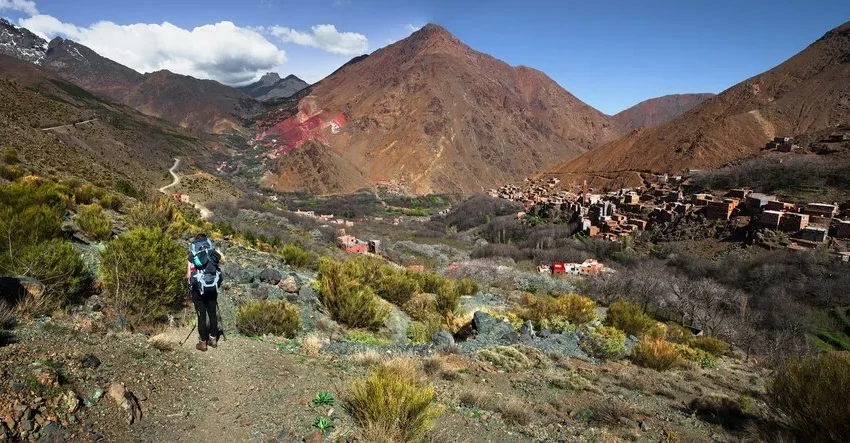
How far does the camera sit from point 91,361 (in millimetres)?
4324

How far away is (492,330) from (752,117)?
87.4 m

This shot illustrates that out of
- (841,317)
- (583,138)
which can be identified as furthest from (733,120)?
(583,138)

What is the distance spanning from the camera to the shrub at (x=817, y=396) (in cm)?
484

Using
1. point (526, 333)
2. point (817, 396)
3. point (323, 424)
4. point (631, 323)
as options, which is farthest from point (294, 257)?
point (817, 396)

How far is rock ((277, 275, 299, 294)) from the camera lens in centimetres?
1156

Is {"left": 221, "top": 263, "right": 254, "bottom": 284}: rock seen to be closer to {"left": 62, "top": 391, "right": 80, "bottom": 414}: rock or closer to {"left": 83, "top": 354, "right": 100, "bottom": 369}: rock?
{"left": 83, "top": 354, "right": 100, "bottom": 369}: rock

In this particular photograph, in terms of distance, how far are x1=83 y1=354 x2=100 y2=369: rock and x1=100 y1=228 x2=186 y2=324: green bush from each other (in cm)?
273

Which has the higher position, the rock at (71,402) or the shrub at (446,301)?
the rock at (71,402)

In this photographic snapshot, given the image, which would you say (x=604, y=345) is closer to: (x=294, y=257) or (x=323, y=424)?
(x=323, y=424)

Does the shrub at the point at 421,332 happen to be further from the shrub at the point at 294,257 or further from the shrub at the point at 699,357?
the shrub at the point at 294,257

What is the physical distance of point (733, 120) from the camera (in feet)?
249

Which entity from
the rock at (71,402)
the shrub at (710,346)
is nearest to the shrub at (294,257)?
the rock at (71,402)

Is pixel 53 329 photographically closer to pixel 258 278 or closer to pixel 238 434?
pixel 238 434

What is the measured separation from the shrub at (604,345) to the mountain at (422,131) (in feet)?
325
